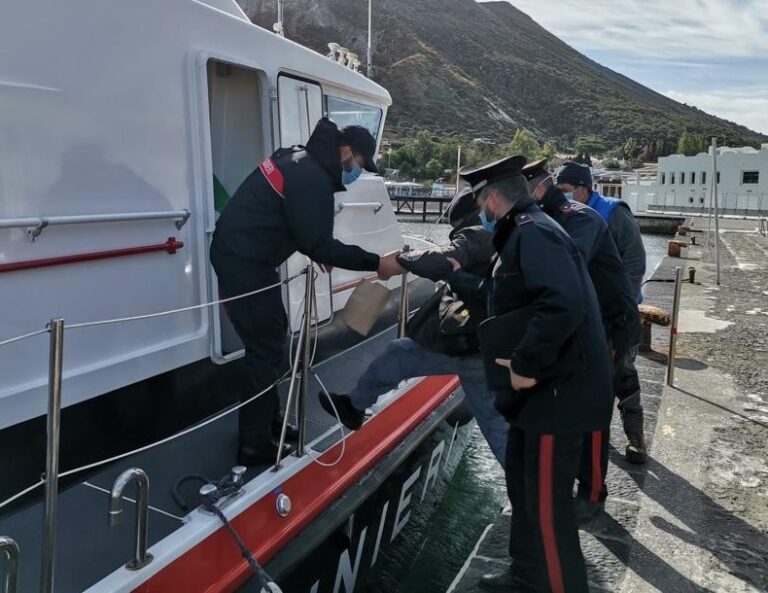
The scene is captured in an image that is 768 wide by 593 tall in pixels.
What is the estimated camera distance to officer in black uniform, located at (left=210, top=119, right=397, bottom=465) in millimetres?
2781

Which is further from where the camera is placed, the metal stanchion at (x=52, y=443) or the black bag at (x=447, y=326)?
the black bag at (x=447, y=326)

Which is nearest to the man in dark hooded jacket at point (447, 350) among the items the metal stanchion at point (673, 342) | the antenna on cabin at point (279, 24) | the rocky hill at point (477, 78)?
the antenna on cabin at point (279, 24)

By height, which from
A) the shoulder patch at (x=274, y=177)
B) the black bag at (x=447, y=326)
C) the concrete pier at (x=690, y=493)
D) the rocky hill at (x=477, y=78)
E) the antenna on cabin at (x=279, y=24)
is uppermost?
the rocky hill at (x=477, y=78)

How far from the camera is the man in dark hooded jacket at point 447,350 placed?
3.18 meters

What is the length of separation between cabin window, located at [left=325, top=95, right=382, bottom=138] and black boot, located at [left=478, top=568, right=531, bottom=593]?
262cm

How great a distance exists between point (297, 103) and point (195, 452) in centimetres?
202

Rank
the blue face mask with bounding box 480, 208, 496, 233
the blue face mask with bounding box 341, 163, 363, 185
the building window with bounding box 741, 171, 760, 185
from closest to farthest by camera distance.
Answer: the blue face mask with bounding box 480, 208, 496, 233 < the blue face mask with bounding box 341, 163, 363, 185 < the building window with bounding box 741, 171, 760, 185

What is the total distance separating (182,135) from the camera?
119 inches

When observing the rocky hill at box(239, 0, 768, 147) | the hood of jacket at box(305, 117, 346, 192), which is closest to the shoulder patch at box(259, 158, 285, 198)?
the hood of jacket at box(305, 117, 346, 192)

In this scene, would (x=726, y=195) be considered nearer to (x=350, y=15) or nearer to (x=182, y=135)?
(x=182, y=135)

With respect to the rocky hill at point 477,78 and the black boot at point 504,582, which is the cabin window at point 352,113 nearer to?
the black boot at point 504,582

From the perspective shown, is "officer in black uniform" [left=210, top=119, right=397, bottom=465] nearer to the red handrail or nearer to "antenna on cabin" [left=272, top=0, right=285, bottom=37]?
the red handrail

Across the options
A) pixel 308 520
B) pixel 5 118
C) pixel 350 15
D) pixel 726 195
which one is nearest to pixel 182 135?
pixel 5 118

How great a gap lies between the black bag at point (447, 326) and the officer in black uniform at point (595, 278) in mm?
683
